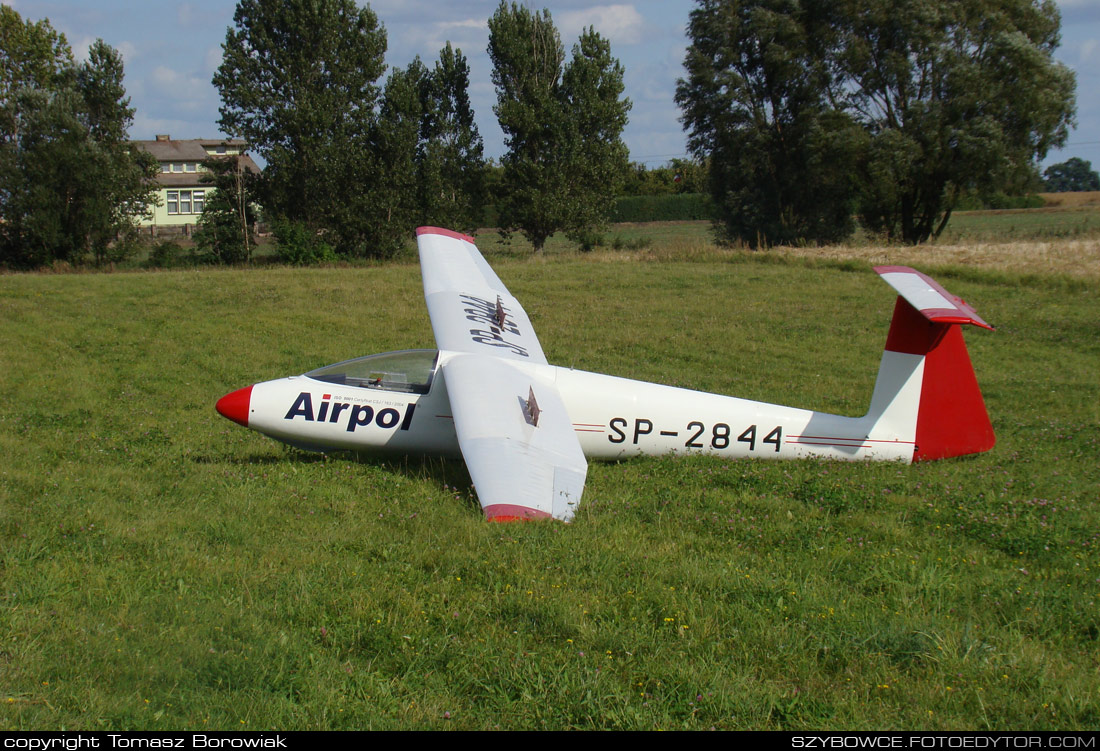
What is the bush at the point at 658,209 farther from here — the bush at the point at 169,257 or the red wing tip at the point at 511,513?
the red wing tip at the point at 511,513

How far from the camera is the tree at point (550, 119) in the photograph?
40406 millimetres

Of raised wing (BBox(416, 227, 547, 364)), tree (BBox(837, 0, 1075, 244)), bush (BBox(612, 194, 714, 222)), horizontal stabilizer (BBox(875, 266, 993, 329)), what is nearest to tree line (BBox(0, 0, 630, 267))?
tree (BBox(837, 0, 1075, 244))

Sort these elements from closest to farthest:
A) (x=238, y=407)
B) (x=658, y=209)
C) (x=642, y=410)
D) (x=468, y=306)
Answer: (x=238, y=407) < (x=642, y=410) < (x=468, y=306) < (x=658, y=209)

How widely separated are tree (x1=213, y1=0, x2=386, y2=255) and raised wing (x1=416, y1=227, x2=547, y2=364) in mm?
25130

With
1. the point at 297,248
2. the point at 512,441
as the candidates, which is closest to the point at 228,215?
the point at 297,248

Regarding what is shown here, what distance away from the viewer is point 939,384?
379 inches

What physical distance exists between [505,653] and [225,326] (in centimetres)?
1640

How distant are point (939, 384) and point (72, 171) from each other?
36357 mm

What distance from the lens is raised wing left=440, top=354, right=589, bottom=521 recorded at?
625 cm

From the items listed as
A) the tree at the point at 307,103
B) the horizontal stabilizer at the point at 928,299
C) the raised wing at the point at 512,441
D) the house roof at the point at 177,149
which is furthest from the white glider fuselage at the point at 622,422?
the house roof at the point at 177,149

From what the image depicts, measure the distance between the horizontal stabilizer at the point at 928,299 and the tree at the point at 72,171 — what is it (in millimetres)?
35466

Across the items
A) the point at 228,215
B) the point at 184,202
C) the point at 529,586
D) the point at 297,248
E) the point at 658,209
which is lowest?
the point at 529,586

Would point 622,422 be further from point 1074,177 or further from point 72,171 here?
point 1074,177

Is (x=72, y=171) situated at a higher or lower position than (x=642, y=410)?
higher
